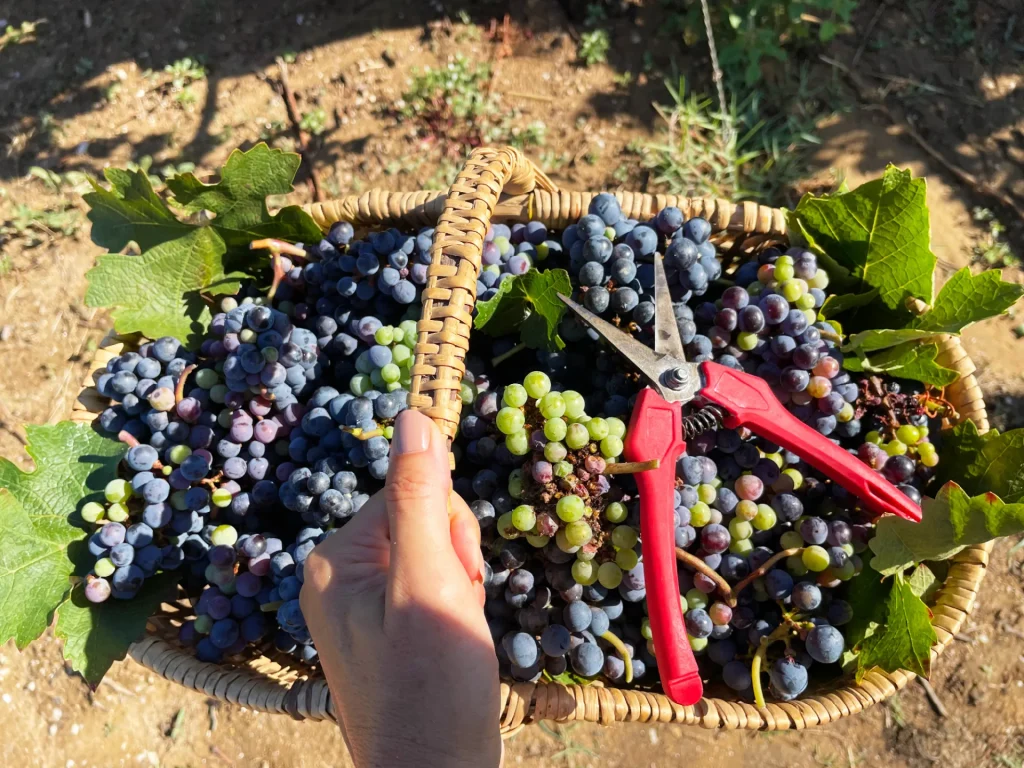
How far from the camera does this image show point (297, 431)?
4.92 ft

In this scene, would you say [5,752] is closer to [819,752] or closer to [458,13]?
[819,752]

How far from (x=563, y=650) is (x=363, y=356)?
71 centimetres

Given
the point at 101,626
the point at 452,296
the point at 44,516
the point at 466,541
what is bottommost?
the point at 101,626

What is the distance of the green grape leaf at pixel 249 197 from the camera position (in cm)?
158

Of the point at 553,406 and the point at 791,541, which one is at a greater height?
the point at 553,406

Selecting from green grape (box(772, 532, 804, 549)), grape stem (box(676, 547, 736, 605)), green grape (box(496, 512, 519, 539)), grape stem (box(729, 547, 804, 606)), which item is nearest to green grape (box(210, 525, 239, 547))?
green grape (box(496, 512, 519, 539))

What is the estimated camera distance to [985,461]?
143 centimetres

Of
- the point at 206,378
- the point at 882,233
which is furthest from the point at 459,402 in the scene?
the point at 882,233

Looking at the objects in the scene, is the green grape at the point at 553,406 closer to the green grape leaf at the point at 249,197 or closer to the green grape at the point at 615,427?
the green grape at the point at 615,427

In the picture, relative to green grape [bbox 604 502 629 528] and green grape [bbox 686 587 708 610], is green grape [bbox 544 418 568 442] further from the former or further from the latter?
green grape [bbox 686 587 708 610]

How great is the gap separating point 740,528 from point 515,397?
53 centimetres

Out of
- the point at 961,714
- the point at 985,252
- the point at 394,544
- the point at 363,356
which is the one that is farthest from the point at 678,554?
the point at 985,252

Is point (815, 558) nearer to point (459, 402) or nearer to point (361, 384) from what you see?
point (459, 402)

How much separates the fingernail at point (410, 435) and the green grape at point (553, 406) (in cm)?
32
